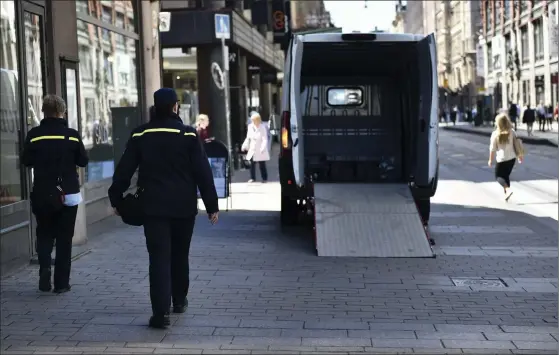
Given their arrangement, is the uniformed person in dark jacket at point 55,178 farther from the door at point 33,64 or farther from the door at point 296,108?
the door at point 296,108

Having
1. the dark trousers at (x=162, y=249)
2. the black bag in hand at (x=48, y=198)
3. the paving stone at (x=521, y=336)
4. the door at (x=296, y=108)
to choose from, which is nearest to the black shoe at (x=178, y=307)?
the dark trousers at (x=162, y=249)

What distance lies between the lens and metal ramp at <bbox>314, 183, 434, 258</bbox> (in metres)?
9.52

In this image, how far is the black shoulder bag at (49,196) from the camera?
292 inches

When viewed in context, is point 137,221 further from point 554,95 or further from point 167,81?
point 554,95

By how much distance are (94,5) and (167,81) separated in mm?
9204

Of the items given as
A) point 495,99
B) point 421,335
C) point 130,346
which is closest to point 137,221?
point 130,346

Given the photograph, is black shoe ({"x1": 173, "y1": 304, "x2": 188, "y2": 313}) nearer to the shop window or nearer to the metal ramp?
the metal ramp

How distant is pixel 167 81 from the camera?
22172 mm

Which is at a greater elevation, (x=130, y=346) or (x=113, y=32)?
(x=113, y=32)

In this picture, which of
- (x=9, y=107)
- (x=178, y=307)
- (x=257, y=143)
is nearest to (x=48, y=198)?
(x=178, y=307)

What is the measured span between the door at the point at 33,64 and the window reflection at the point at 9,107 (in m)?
0.12

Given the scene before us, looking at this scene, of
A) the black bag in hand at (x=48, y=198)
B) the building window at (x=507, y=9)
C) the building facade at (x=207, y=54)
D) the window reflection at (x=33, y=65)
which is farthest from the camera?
the building window at (x=507, y=9)

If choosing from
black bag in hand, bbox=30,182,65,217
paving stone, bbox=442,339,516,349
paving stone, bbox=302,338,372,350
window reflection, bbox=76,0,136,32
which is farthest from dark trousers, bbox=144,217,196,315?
window reflection, bbox=76,0,136,32

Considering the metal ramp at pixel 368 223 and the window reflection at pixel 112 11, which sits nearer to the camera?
the metal ramp at pixel 368 223
